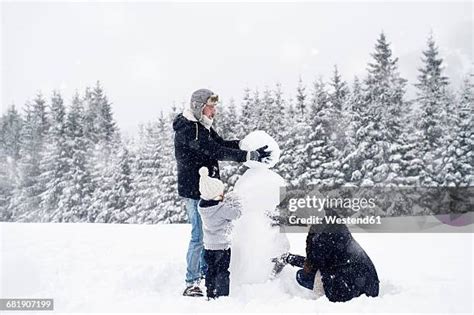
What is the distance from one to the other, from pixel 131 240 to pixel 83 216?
23432mm

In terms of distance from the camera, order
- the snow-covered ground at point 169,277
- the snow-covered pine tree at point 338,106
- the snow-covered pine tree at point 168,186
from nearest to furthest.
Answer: the snow-covered ground at point 169,277 < the snow-covered pine tree at point 338,106 < the snow-covered pine tree at point 168,186

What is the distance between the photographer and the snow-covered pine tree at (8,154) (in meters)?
33.2

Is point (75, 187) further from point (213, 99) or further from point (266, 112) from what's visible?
point (213, 99)

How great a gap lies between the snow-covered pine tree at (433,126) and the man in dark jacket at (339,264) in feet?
59.2

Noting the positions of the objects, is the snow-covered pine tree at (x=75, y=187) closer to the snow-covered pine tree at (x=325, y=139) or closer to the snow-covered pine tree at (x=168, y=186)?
the snow-covered pine tree at (x=168, y=186)

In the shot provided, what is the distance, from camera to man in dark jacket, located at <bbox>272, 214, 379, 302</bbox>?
4.06 metres

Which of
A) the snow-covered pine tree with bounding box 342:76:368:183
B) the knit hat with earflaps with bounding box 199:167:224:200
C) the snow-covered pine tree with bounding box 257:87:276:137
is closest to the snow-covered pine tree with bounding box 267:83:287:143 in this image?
the snow-covered pine tree with bounding box 257:87:276:137

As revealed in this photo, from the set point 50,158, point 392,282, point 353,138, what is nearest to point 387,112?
point 353,138

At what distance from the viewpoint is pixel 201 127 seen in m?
4.75

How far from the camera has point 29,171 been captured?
3253 centimetres

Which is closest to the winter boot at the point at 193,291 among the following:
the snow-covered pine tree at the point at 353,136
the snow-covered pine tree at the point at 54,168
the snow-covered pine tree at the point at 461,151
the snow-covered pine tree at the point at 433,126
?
the snow-covered pine tree at the point at 353,136

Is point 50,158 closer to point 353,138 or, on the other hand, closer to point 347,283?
point 353,138

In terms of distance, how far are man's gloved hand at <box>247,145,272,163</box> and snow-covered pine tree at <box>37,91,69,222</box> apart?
2768 centimetres

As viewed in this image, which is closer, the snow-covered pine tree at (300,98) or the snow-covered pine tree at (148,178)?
the snow-covered pine tree at (300,98)
